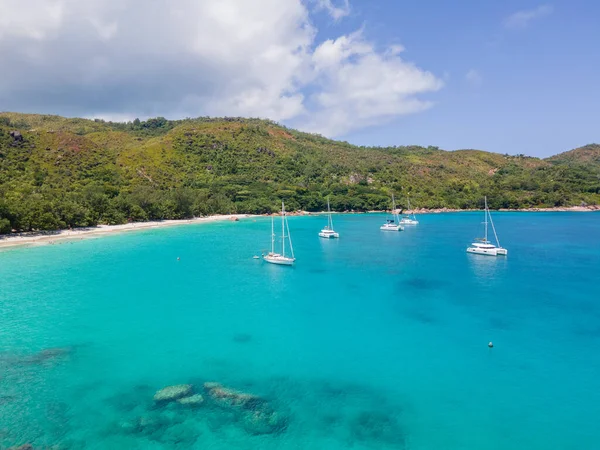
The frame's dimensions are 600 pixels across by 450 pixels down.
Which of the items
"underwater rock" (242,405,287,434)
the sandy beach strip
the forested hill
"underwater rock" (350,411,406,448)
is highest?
the forested hill

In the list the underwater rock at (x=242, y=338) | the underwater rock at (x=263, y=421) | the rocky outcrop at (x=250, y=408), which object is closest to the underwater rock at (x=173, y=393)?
the rocky outcrop at (x=250, y=408)

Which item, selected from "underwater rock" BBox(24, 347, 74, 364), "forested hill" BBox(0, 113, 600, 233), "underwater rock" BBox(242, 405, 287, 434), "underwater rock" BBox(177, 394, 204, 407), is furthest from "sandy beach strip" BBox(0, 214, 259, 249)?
"underwater rock" BBox(242, 405, 287, 434)

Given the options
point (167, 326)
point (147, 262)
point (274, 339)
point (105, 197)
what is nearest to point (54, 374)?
point (167, 326)

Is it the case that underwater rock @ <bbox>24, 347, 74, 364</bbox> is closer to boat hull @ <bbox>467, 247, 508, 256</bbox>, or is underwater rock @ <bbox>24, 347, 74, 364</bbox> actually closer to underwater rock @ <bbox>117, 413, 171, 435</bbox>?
underwater rock @ <bbox>117, 413, 171, 435</bbox>

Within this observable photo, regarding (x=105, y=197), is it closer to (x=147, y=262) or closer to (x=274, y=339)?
(x=147, y=262)

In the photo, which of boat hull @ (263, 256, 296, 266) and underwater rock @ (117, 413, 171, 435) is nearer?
underwater rock @ (117, 413, 171, 435)

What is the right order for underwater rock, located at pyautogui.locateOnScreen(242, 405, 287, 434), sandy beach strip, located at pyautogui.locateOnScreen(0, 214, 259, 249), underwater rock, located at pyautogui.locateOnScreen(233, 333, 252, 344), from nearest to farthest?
underwater rock, located at pyautogui.locateOnScreen(242, 405, 287, 434) → underwater rock, located at pyautogui.locateOnScreen(233, 333, 252, 344) → sandy beach strip, located at pyautogui.locateOnScreen(0, 214, 259, 249)
